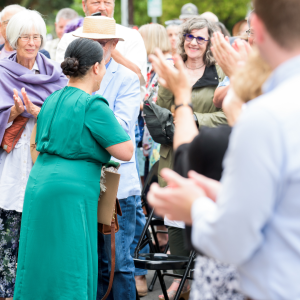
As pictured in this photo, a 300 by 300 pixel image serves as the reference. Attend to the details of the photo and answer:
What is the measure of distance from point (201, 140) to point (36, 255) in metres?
1.63

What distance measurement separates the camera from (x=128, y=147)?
9.34ft

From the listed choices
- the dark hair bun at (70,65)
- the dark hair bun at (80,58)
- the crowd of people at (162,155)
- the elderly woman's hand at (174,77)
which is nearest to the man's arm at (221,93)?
the crowd of people at (162,155)

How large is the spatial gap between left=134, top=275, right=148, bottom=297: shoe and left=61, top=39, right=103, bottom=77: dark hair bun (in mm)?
2082

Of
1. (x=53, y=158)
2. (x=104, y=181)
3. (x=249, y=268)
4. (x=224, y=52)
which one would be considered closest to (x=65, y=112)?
(x=53, y=158)

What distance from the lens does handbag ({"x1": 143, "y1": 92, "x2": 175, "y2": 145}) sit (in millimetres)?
3580

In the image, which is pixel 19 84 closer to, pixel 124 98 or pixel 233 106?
pixel 124 98

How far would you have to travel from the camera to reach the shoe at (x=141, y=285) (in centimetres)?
411

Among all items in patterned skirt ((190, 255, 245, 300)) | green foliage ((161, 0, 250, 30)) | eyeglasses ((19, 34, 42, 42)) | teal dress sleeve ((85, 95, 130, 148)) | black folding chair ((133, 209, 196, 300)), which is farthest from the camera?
green foliage ((161, 0, 250, 30))

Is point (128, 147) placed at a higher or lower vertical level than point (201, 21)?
lower

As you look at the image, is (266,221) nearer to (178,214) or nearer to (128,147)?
(178,214)

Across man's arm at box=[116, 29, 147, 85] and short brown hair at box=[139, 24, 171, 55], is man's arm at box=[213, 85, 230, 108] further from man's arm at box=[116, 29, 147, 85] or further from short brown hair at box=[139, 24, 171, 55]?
short brown hair at box=[139, 24, 171, 55]

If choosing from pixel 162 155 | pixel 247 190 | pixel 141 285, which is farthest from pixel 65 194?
pixel 247 190

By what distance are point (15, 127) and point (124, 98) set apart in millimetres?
839

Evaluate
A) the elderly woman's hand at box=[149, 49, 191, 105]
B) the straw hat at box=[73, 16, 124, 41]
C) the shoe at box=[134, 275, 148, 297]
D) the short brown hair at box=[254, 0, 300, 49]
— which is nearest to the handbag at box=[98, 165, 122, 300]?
the straw hat at box=[73, 16, 124, 41]
